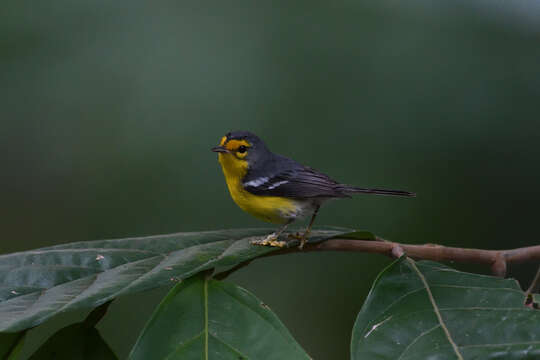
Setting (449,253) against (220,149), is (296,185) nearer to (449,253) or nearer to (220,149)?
(220,149)

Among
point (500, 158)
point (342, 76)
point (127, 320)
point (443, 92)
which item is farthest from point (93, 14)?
point (500, 158)

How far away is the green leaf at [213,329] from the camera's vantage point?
1106 millimetres

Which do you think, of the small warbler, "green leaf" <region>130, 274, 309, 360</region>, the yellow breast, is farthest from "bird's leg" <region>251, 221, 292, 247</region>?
the yellow breast

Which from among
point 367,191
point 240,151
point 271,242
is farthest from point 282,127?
point 271,242

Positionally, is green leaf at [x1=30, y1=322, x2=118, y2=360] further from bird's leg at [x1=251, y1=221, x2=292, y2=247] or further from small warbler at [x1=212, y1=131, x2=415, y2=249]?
small warbler at [x1=212, y1=131, x2=415, y2=249]


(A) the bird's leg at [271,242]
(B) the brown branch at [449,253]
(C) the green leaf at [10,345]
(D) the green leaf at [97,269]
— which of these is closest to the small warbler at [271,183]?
(A) the bird's leg at [271,242]

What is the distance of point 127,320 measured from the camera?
317 cm

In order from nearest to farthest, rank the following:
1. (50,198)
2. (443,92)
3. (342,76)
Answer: (443,92) → (342,76) → (50,198)

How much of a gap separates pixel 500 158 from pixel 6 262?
2.25 m

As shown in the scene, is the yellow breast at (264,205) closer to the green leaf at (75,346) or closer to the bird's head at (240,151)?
the bird's head at (240,151)

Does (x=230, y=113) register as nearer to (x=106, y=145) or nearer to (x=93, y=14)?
(x=106, y=145)

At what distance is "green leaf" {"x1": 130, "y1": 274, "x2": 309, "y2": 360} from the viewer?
1106 millimetres

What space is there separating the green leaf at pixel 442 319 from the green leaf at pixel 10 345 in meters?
0.70

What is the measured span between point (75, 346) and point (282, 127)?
196 cm
